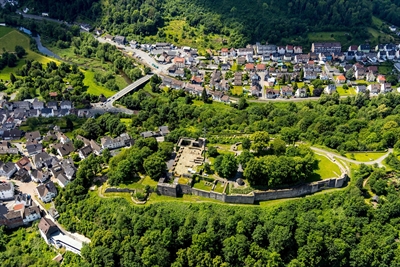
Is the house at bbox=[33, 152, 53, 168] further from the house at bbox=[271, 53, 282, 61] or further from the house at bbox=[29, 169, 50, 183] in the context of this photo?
the house at bbox=[271, 53, 282, 61]

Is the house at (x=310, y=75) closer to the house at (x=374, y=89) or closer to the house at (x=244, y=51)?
the house at (x=374, y=89)

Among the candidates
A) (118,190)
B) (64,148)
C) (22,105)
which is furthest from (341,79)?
(22,105)

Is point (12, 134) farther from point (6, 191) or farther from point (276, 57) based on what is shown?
point (276, 57)

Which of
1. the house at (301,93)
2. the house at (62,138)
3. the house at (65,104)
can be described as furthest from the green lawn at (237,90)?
the house at (62,138)

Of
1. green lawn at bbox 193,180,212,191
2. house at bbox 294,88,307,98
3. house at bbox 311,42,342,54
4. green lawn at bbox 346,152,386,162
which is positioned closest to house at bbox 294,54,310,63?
house at bbox 311,42,342,54

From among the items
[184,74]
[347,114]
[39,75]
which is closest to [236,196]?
[347,114]
